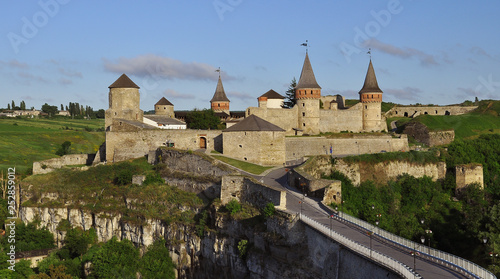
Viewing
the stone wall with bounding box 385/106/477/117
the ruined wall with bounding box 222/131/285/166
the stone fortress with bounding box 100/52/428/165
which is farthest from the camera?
the stone wall with bounding box 385/106/477/117

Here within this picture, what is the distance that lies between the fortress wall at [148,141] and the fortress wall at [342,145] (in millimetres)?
7336

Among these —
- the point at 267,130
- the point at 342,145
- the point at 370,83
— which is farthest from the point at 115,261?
the point at 370,83

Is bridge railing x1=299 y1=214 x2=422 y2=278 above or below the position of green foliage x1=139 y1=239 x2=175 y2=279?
above

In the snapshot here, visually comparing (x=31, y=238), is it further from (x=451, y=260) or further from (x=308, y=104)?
(x=451, y=260)

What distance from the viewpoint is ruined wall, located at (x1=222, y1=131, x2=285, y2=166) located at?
50938 mm

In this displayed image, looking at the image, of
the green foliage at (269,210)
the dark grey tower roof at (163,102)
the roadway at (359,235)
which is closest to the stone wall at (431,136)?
the roadway at (359,235)

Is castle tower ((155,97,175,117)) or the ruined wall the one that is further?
castle tower ((155,97,175,117))

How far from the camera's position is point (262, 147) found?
5100 cm

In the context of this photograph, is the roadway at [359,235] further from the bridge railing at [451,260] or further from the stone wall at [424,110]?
the stone wall at [424,110]

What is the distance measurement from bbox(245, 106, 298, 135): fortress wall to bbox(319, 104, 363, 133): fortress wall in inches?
148

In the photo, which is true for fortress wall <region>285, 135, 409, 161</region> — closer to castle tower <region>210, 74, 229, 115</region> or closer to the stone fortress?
the stone fortress

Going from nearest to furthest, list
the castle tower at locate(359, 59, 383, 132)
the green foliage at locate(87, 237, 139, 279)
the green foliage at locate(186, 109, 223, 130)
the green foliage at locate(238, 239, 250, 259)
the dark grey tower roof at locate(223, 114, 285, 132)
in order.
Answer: the green foliage at locate(238, 239, 250, 259) < the green foliage at locate(87, 237, 139, 279) < the dark grey tower roof at locate(223, 114, 285, 132) < the green foliage at locate(186, 109, 223, 130) < the castle tower at locate(359, 59, 383, 132)

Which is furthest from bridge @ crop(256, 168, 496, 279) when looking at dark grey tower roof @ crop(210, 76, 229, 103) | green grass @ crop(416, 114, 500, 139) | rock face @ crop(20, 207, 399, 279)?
green grass @ crop(416, 114, 500, 139)

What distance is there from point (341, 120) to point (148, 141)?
2280cm
